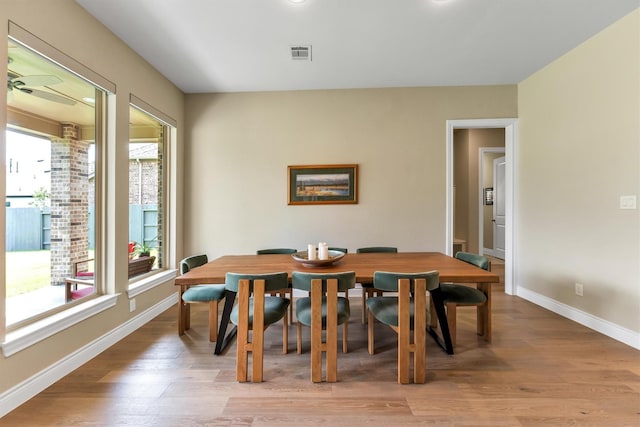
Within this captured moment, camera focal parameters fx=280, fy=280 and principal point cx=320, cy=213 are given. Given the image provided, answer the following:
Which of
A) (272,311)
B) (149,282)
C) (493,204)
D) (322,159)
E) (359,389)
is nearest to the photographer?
(359,389)

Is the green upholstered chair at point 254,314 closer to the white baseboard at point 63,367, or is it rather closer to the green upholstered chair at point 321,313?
the green upholstered chair at point 321,313

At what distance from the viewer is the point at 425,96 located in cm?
366

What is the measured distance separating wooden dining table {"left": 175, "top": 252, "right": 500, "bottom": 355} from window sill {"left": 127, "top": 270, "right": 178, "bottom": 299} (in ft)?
1.67

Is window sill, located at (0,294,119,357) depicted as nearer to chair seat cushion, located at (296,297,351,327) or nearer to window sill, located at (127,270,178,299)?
window sill, located at (127,270,178,299)

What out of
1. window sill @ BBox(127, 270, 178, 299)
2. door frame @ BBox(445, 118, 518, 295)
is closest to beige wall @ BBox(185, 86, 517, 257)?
door frame @ BBox(445, 118, 518, 295)

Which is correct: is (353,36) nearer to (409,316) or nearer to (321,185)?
(321,185)

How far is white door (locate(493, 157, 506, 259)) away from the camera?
5941 millimetres

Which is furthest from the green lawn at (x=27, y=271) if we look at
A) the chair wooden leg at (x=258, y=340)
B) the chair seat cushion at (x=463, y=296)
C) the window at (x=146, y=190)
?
the chair seat cushion at (x=463, y=296)

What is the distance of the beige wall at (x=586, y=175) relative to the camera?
7.75 feet

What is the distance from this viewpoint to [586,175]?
273cm

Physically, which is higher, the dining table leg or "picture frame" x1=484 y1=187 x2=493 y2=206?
"picture frame" x1=484 y1=187 x2=493 y2=206

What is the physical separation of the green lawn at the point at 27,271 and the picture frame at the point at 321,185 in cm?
239

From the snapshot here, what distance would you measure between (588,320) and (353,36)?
11.5ft

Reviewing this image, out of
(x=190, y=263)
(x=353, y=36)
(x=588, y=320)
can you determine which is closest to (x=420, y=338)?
(x=190, y=263)
